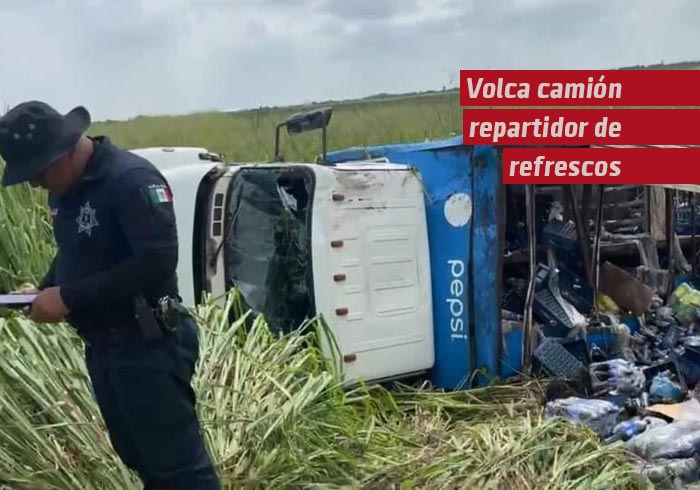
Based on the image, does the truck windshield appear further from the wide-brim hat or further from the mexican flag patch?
the wide-brim hat

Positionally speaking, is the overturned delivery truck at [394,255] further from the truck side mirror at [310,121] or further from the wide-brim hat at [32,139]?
the wide-brim hat at [32,139]

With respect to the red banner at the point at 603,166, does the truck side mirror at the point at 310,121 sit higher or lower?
higher

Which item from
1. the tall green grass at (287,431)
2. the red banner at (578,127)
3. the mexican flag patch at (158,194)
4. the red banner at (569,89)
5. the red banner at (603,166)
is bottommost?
the tall green grass at (287,431)

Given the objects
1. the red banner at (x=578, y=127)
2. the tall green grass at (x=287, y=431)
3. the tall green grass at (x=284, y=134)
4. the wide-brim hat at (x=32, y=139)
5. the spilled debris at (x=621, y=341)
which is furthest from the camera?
the tall green grass at (x=284, y=134)

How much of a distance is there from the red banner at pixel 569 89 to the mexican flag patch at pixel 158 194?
4715mm

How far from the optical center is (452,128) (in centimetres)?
1019

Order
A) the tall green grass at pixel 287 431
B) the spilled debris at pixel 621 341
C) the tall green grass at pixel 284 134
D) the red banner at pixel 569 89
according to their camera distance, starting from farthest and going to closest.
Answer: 1. the tall green grass at pixel 284 134
2. the red banner at pixel 569 89
3. the spilled debris at pixel 621 341
4. the tall green grass at pixel 287 431

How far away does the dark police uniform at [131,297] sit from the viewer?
10.4ft

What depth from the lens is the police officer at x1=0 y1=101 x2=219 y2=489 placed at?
3.17 metres

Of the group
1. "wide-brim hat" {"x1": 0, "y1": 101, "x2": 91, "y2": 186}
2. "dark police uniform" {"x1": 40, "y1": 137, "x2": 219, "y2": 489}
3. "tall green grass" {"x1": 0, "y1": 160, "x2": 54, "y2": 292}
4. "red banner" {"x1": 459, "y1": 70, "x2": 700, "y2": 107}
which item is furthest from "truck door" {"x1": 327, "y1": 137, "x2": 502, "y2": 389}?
"wide-brim hat" {"x1": 0, "y1": 101, "x2": 91, "y2": 186}

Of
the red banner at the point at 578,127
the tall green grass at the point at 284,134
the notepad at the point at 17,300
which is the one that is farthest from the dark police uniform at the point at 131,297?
the tall green grass at the point at 284,134

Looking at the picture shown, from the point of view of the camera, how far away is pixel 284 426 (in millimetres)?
4250

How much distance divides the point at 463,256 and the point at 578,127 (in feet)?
3.85

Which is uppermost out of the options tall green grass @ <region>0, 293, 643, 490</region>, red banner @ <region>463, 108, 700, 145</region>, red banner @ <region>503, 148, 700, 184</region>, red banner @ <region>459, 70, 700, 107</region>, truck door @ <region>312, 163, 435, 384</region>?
red banner @ <region>459, 70, 700, 107</region>
